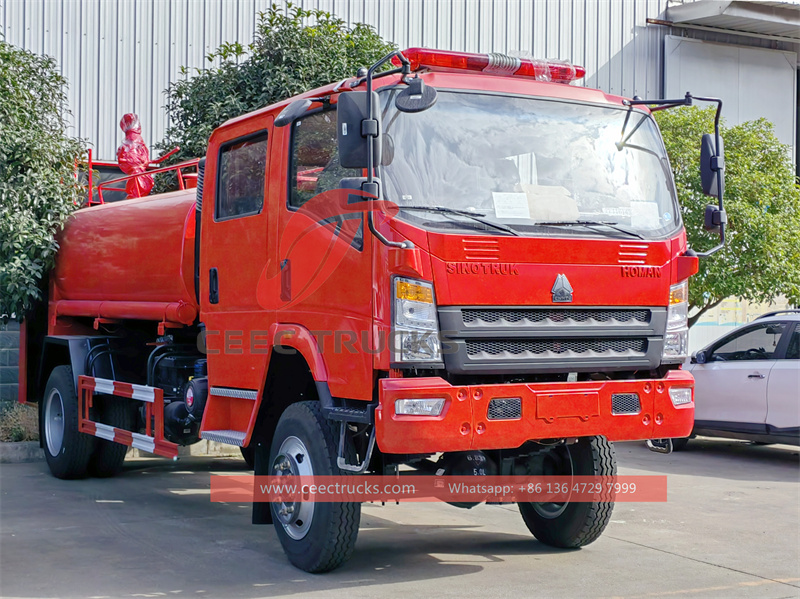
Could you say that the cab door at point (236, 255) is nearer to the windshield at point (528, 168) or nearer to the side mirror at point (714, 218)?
the windshield at point (528, 168)

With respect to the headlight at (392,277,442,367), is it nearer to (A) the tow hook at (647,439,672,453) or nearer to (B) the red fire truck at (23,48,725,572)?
(B) the red fire truck at (23,48,725,572)

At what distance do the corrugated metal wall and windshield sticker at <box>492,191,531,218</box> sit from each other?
901 cm

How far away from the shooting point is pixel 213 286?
23.3ft

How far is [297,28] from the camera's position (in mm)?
12422

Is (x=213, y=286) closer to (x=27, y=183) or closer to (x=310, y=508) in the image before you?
(x=310, y=508)

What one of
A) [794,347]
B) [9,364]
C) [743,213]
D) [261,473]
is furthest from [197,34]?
[261,473]

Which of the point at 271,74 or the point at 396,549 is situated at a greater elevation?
the point at 271,74

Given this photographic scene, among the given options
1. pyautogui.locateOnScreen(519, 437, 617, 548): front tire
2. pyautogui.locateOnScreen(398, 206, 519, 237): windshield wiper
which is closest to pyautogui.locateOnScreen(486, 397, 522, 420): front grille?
pyautogui.locateOnScreen(398, 206, 519, 237): windshield wiper

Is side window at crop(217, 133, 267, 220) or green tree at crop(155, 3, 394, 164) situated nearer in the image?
side window at crop(217, 133, 267, 220)

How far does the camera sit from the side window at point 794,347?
10.5m

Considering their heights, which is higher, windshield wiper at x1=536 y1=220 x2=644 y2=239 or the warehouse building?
the warehouse building

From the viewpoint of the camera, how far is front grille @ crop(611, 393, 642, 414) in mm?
5717

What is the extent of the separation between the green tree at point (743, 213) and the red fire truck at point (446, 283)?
23.4ft

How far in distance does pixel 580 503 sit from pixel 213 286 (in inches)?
118
